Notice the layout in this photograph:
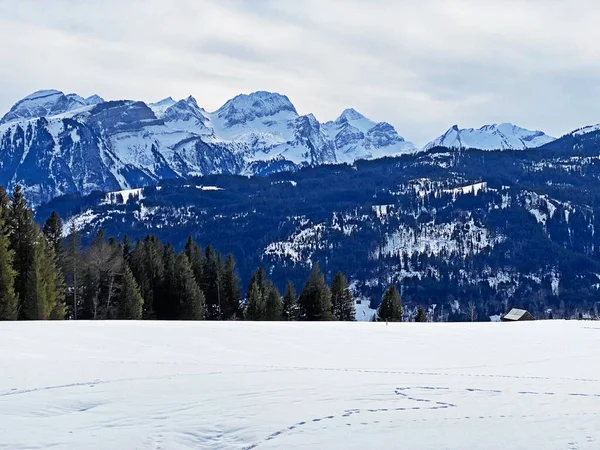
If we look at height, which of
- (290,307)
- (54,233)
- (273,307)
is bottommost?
(290,307)

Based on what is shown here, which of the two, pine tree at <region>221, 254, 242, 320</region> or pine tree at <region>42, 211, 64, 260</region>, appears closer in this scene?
pine tree at <region>42, 211, 64, 260</region>

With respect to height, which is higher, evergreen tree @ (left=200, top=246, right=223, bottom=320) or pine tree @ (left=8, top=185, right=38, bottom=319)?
pine tree @ (left=8, top=185, right=38, bottom=319)

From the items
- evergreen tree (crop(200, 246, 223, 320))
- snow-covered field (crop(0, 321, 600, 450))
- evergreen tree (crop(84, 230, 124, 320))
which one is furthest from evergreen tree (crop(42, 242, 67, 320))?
evergreen tree (crop(200, 246, 223, 320))

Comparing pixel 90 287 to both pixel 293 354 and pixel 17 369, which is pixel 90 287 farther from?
pixel 17 369

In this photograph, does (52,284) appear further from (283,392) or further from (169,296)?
(283,392)

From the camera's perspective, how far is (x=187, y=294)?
6750 cm

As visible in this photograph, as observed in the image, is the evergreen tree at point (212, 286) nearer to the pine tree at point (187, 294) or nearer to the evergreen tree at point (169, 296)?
the evergreen tree at point (169, 296)

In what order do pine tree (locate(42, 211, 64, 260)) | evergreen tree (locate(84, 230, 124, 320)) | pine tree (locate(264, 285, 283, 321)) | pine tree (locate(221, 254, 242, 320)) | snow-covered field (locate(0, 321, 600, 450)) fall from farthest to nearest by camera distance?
pine tree (locate(221, 254, 242, 320)), pine tree (locate(264, 285, 283, 321)), pine tree (locate(42, 211, 64, 260)), evergreen tree (locate(84, 230, 124, 320)), snow-covered field (locate(0, 321, 600, 450))

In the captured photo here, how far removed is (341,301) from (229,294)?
12.8 metres

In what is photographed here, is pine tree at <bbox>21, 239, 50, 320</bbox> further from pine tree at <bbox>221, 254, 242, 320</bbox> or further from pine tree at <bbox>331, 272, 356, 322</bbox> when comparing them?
pine tree at <bbox>331, 272, 356, 322</bbox>

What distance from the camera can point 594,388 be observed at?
2225cm

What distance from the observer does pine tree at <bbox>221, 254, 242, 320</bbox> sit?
7762cm

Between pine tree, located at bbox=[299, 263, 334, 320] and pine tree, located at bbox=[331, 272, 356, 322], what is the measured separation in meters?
4.77

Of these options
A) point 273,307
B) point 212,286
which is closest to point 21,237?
point 273,307
